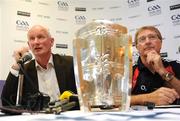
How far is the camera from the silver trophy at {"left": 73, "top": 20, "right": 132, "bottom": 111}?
0.59 m

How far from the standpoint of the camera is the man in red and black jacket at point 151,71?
1588mm

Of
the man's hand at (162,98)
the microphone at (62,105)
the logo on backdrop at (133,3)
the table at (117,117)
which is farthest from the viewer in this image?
the logo on backdrop at (133,3)

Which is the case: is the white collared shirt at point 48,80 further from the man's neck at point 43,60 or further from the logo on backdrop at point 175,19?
the logo on backdrop at point 175,19

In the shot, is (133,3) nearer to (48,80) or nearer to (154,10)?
(154,10)

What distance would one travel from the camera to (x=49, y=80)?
6.09 ft

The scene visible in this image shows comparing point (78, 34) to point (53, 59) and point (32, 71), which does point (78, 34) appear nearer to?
point (32, 71)

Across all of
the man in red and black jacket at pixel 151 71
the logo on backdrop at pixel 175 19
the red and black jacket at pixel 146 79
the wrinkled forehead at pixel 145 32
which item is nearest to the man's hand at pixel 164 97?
the man in red and black jacket at pixel 151 71

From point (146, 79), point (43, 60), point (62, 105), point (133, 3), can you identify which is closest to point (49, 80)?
point (43, 60)

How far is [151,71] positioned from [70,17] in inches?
82.9

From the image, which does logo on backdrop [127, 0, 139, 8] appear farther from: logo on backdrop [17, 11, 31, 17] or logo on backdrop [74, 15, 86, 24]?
logo on backdrop [17, 11, 31, 17]

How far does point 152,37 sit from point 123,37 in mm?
1419

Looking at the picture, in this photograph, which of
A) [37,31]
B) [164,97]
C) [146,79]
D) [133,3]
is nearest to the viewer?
[164,97]

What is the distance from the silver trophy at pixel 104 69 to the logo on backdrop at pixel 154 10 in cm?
292

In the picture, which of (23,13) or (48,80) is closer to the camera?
(48,80)
